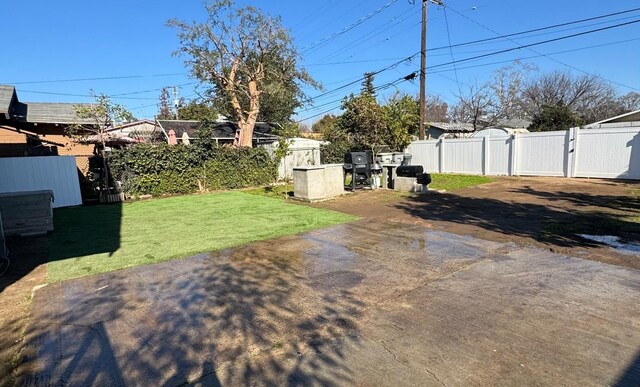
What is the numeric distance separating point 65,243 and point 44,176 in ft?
19.6

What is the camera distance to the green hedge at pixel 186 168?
12.9m

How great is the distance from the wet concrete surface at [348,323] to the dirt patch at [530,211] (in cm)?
99

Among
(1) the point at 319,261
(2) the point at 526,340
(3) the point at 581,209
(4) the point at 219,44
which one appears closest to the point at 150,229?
(1) the point at 319,261

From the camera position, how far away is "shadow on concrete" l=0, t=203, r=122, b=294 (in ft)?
17.9

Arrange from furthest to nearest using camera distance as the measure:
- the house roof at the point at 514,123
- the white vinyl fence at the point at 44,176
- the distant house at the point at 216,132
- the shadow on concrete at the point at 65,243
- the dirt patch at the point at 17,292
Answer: the house roof at the point at 514,123
the distant house at the point at 216,132
the white vinyl fence at the point at 44,176
the shadow on concrete at the point at 65,243
the dirt patch at the point at 17,292

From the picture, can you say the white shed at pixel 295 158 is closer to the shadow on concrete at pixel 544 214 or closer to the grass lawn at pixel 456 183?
the grass lawn at pixel 456 183

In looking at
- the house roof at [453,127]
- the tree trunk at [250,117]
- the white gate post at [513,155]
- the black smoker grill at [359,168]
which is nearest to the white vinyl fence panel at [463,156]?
the white gate post at [513,155]

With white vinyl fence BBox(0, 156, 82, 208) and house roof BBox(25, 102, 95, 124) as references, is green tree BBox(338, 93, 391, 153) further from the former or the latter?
house roof BBox(25, 102, 95, 124)

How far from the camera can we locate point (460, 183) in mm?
13680

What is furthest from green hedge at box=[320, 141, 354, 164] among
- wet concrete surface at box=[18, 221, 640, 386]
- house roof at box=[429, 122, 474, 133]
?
wet concrete surface at box=[18, 221, 640, 386]

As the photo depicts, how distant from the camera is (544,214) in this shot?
7.51 m

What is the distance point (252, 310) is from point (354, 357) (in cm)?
127

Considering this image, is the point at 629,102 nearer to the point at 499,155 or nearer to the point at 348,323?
the point at 499,155

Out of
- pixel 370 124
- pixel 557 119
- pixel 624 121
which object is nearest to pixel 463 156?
pixel 370 124
